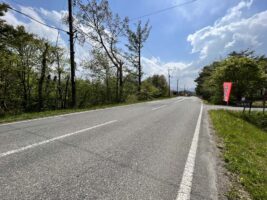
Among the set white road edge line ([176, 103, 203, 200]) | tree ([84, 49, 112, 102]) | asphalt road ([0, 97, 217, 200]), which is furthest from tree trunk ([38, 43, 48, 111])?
white road edge line ([176, 103, 203, 200])

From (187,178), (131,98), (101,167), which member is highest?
(131,98)

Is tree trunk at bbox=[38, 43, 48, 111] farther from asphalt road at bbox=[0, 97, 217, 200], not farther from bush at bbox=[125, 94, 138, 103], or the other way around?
asphalt road at bbox=[0, 97, 217, 200]

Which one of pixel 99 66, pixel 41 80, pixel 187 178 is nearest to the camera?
pixel 187 178

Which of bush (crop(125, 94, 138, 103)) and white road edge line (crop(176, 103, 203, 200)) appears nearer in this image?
white road edge line (crop(176, 103, 203, 200))

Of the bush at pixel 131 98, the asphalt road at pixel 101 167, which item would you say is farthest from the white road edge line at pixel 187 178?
the bush at pixel 131 98

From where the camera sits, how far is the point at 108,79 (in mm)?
31156

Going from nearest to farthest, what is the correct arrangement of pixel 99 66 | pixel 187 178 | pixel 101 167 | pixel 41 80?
pixel 187 178
pixel 101 167
pixel 41 80
pixel 99 66

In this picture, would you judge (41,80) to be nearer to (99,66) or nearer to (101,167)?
(99,66)

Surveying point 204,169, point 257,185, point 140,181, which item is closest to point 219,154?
point 204,169

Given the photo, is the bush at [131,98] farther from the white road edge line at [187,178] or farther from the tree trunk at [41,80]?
the white road edge line at [187,178]

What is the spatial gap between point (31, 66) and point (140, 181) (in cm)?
1942

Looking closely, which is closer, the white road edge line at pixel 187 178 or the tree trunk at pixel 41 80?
the white road edge line at pixel 187 178

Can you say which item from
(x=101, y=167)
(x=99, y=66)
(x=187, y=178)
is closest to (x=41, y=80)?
(x=99, y=66)

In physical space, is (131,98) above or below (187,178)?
above
